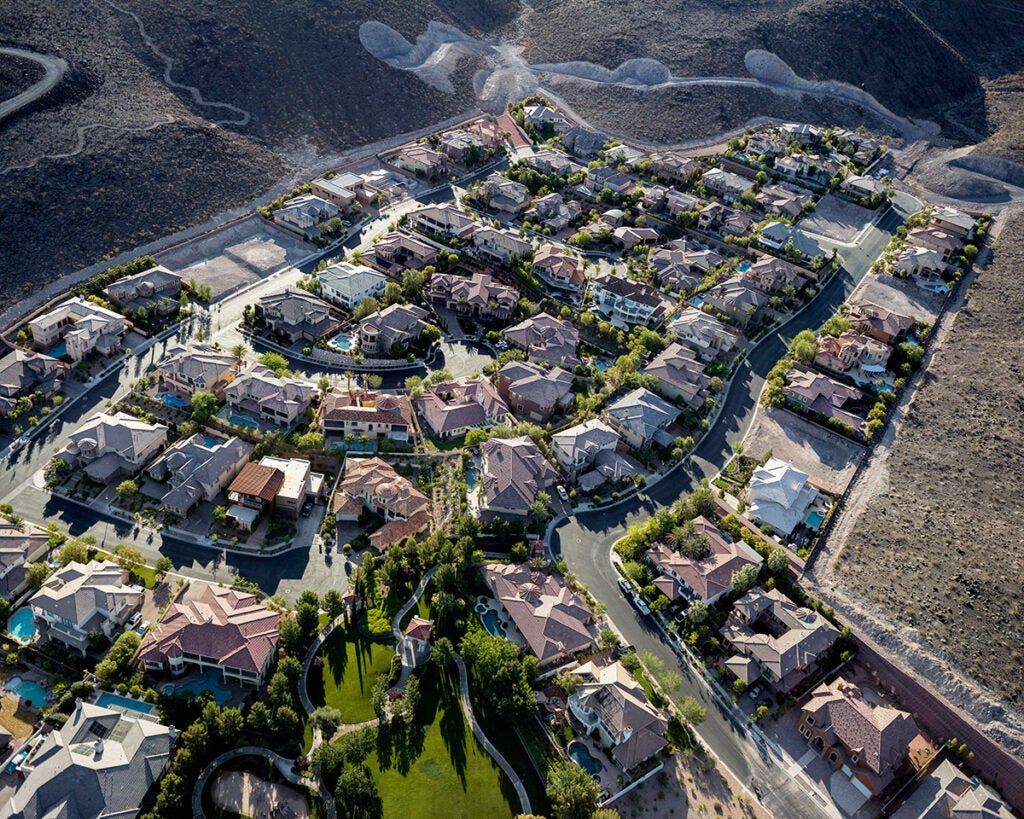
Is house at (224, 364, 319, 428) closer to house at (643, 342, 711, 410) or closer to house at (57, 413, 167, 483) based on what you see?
house at (57, 413, 167, 483)

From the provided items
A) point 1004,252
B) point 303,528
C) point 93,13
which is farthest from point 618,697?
point 93,13

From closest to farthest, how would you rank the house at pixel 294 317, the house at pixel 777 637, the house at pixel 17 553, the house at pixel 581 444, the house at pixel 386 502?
the house at pixel 17 553 < the house at pixel 777 637 < the house at pixel 386 502 < the house at pixel 581 444 < the house at pixel 294 317

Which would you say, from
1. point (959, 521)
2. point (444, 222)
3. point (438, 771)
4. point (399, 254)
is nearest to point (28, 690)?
point (438, 771)

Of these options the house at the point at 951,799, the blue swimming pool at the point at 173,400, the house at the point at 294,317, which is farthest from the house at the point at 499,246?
the house at the point at 951,799

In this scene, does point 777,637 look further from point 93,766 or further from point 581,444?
point 93,766

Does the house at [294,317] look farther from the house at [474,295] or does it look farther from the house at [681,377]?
the house at [681,377]

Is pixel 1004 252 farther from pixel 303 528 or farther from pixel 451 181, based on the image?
pixel 303 528

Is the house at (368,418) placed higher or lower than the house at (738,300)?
lower
